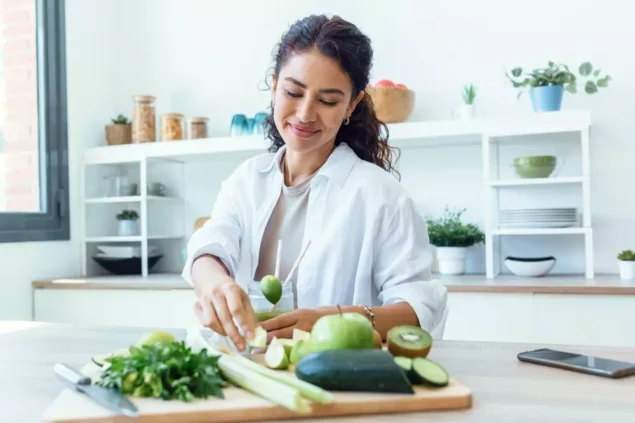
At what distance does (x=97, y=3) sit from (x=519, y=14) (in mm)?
→ 2169

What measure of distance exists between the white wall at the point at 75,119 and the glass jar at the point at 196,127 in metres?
0.58

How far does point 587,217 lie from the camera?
270cm

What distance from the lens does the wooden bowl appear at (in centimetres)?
290

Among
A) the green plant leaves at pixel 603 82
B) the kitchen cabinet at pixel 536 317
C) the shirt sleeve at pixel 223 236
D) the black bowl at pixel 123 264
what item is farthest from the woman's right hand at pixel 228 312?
the black bowl at pixel 123 264

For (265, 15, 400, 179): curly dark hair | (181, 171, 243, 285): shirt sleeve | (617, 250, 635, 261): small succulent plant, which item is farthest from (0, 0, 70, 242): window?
(617, 250, 635, 261): small succulent plant

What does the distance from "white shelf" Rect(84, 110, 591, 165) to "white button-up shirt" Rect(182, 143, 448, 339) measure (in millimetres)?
781

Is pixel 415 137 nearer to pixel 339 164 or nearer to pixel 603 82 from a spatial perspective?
pixel 603 82

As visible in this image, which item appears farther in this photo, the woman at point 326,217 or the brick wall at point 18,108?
the brick wall at point 18,108

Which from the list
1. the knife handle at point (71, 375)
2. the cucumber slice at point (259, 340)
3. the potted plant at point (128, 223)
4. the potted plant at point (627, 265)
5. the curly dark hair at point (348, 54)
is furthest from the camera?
the potted plant at point (128, 223)

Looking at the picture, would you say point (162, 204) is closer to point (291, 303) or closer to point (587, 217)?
point (587, 217)

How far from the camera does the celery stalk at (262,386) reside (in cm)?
79

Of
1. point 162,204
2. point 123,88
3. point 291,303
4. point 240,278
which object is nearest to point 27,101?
point 123,88

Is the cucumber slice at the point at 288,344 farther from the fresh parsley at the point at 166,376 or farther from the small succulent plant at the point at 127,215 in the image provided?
the small succulent plant at the point at 127,215

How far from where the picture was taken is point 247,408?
0.82 meters
